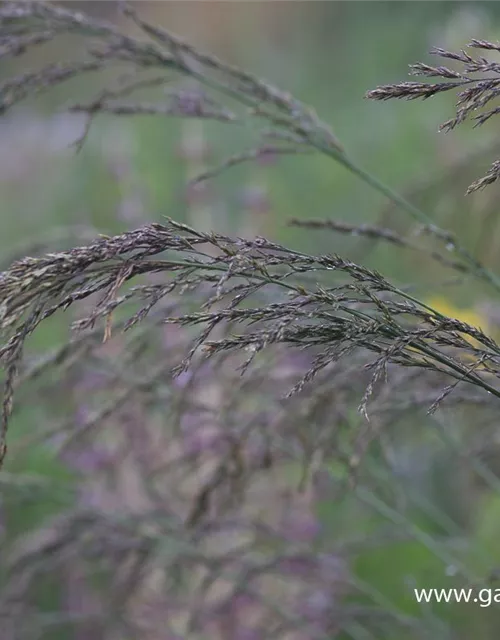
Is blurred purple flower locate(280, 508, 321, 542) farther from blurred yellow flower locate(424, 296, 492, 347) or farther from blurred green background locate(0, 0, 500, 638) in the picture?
blurred yellow flower locate(424, 296, 492, 347)

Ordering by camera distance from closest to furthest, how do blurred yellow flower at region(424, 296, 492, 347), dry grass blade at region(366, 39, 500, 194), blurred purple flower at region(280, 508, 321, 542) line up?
dry grass blade at region(366, 39, 500, 194)
blurred purple flower at region(280, 508, 321, 542)
blurred yellow flower at region(424, 296, 492, 347)

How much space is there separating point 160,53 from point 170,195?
3321 millimetres

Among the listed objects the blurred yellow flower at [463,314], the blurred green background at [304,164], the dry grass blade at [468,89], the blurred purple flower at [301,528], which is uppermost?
the blurred green background at [304,164]

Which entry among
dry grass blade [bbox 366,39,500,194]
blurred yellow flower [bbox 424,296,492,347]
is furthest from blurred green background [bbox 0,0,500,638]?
dry grass blade [bbox 366,39,500,194]

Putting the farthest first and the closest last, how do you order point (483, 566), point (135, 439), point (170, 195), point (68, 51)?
point (68, 51)
point (170, 195)
point (135, 439)
point (483, 566)

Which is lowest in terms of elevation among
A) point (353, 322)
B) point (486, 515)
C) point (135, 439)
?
point (353, 322)

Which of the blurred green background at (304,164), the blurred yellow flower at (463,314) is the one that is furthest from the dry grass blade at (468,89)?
the blurred yellow flower at (463,314)

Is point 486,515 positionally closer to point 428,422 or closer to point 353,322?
point 428,422

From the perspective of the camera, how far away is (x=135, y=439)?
6.91 feet

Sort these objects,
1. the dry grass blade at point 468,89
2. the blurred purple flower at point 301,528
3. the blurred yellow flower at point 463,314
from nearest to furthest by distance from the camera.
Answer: the dry grass blade at point 468,89, the blurred purple flower at point 301,528, the blurred yellow flower at point 463,314

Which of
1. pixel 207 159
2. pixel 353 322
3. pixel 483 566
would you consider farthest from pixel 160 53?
pixel 207 159

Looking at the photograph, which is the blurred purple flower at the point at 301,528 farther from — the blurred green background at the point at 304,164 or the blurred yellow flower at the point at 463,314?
the blurred yellow flower at the point at 463,314

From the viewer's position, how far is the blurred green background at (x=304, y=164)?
210 cm

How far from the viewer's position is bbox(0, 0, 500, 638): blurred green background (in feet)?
6.88
